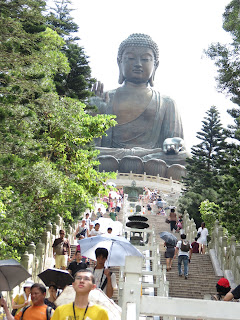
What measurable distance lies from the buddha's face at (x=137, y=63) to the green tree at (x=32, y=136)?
2332 centimetres

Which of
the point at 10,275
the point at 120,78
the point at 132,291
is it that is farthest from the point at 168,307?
the point at 120,78

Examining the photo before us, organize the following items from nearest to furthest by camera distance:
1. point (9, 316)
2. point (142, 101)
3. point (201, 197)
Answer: point (9, 316), point (201, 197), point (142, 101)

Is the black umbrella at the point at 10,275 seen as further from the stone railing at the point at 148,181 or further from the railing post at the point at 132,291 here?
the stone railing at the point at 148,181

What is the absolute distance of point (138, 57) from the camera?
3869 centimetres

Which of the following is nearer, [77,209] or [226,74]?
[226,74]

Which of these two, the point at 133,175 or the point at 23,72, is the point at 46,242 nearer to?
the point at 23,72

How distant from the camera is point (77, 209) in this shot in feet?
63.7

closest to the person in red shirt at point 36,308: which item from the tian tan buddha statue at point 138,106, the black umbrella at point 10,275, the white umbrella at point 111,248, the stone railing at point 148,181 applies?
the black umbrella at point 10,275

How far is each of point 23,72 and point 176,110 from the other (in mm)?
28919

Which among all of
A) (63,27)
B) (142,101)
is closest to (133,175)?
(142,101)

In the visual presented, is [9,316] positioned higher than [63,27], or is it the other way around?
[63,27]

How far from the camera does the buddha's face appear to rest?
1523 inches

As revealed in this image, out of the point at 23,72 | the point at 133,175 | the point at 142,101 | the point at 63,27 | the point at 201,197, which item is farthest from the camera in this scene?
the point at 142,101

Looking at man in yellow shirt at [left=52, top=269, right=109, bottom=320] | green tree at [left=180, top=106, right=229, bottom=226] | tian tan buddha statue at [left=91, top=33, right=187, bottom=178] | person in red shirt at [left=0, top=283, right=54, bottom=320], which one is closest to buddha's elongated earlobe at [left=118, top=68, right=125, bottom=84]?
tian tan buddha statue at [left=91, top=33, right=187, bottom=178]
